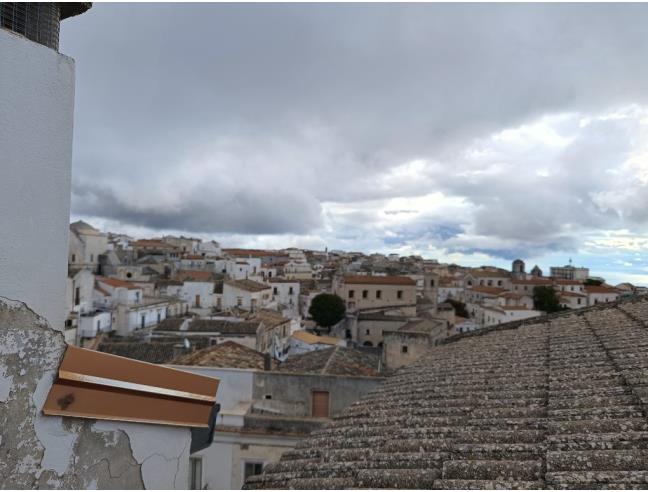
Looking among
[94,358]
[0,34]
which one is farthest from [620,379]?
[0,34]

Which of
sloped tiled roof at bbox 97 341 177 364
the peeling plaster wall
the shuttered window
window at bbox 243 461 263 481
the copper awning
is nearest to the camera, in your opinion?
the peeling plaster wall

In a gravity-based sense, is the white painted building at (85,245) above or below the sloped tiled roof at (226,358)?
above

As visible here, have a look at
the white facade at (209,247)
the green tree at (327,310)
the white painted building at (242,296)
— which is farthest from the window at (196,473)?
the white facade at (209,247)

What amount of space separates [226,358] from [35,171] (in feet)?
47.1

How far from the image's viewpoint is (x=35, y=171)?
2.10m

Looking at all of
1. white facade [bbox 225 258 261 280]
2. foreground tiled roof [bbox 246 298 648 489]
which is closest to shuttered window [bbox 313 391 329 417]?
foreground tiled roof [bbox 246 298 648 489]

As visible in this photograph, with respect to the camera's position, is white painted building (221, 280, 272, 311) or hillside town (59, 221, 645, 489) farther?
white painted building (221, 280, 272, 311)

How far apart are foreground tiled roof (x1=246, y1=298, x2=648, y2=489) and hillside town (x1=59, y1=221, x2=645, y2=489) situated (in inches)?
179

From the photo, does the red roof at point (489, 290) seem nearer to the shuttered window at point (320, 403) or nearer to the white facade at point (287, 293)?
the white facade at point (287, 293)

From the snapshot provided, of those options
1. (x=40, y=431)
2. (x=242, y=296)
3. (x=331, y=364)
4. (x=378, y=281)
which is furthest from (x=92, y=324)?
(x=40, y=431)

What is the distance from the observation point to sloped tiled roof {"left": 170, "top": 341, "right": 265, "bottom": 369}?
49.8ft

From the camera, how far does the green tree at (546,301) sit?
5034cm

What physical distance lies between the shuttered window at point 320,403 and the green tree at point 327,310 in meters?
29.4

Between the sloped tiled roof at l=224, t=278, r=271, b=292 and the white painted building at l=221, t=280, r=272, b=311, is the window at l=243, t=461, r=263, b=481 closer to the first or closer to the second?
the white painted building at l=221, t=280, r=272, b=311
